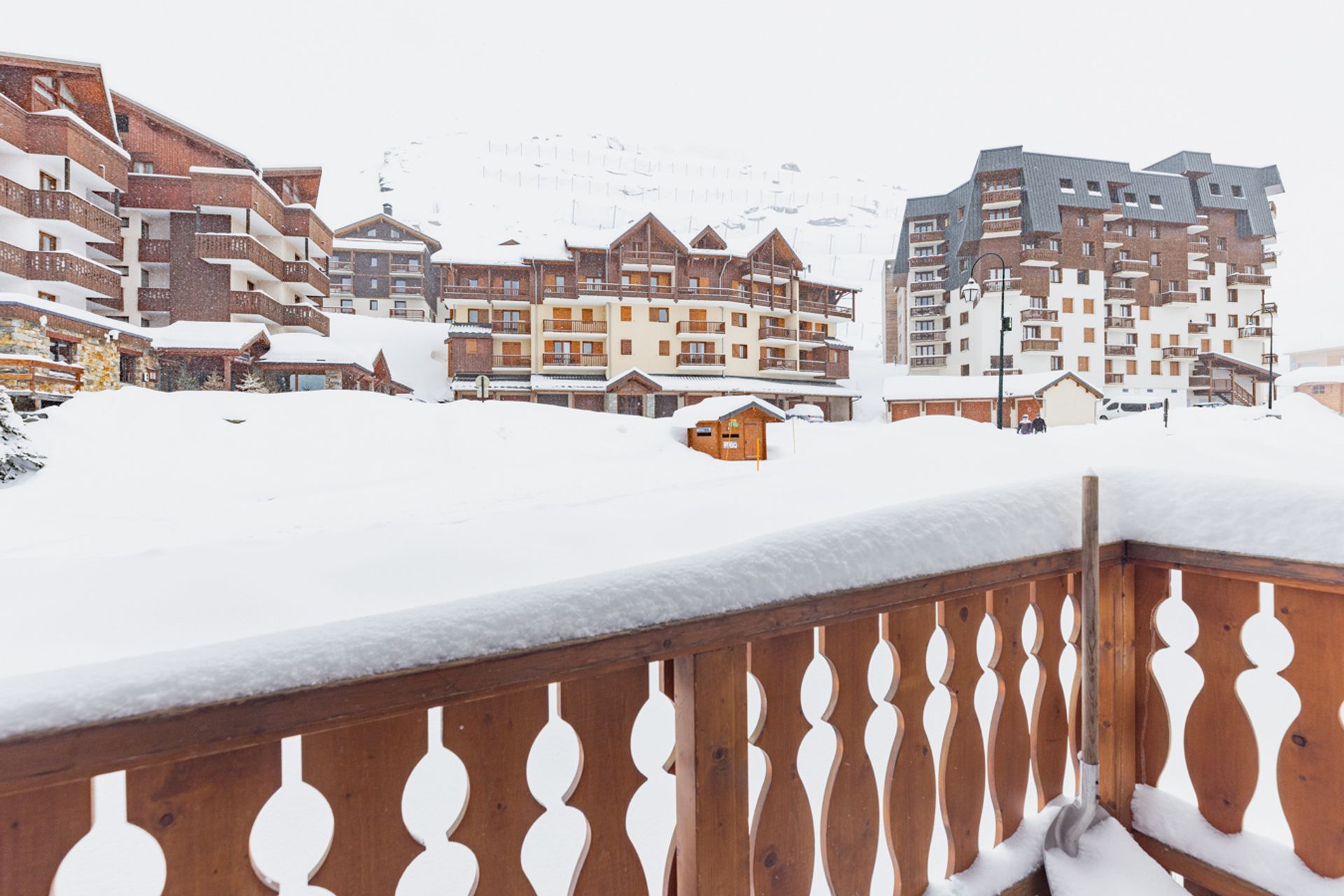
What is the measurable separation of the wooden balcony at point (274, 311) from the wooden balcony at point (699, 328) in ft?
49.3

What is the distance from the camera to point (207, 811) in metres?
0.90

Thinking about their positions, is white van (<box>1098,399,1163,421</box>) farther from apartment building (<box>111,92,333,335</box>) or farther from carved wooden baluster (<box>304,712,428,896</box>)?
carved wooden baluster (<box>304,712,428,896</box>)

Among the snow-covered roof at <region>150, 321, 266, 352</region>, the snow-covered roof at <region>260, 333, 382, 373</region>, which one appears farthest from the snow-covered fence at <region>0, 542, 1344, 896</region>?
the snow-covered roof at <region>260, 333, 382, 373</region>

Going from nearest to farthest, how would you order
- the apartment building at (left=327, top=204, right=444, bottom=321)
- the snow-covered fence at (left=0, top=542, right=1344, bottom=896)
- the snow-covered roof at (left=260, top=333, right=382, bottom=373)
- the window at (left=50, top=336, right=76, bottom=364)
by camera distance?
the snow-covered fence at (left=0, top=542, right=1344, bottom=896) < the window at (left=50, top=336, right=76, bottom=364) < the snow-covered roof at (left=260, top=333, right=382, bottom=373) < the apartment building at (left=327, top=204, right=444, bottom=321)

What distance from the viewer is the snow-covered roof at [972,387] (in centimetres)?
2894

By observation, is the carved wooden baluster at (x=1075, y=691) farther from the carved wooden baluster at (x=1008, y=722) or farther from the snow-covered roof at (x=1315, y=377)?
the snow-covered roof at (x=1315, y=377)

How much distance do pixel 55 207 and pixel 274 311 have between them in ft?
25.2

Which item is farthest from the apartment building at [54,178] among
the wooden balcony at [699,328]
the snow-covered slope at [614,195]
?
the snow-covered slope at [614,195]

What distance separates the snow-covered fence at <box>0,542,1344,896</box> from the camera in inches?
34.8

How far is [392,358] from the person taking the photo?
33.8 metres

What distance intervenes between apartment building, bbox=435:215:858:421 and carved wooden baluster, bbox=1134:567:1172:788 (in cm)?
2445

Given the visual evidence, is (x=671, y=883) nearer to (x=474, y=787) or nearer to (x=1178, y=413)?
(x=474, y=787)

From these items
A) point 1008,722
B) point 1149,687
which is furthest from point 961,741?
point 1149,687

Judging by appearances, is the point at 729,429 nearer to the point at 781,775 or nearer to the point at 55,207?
the point at 781,775
